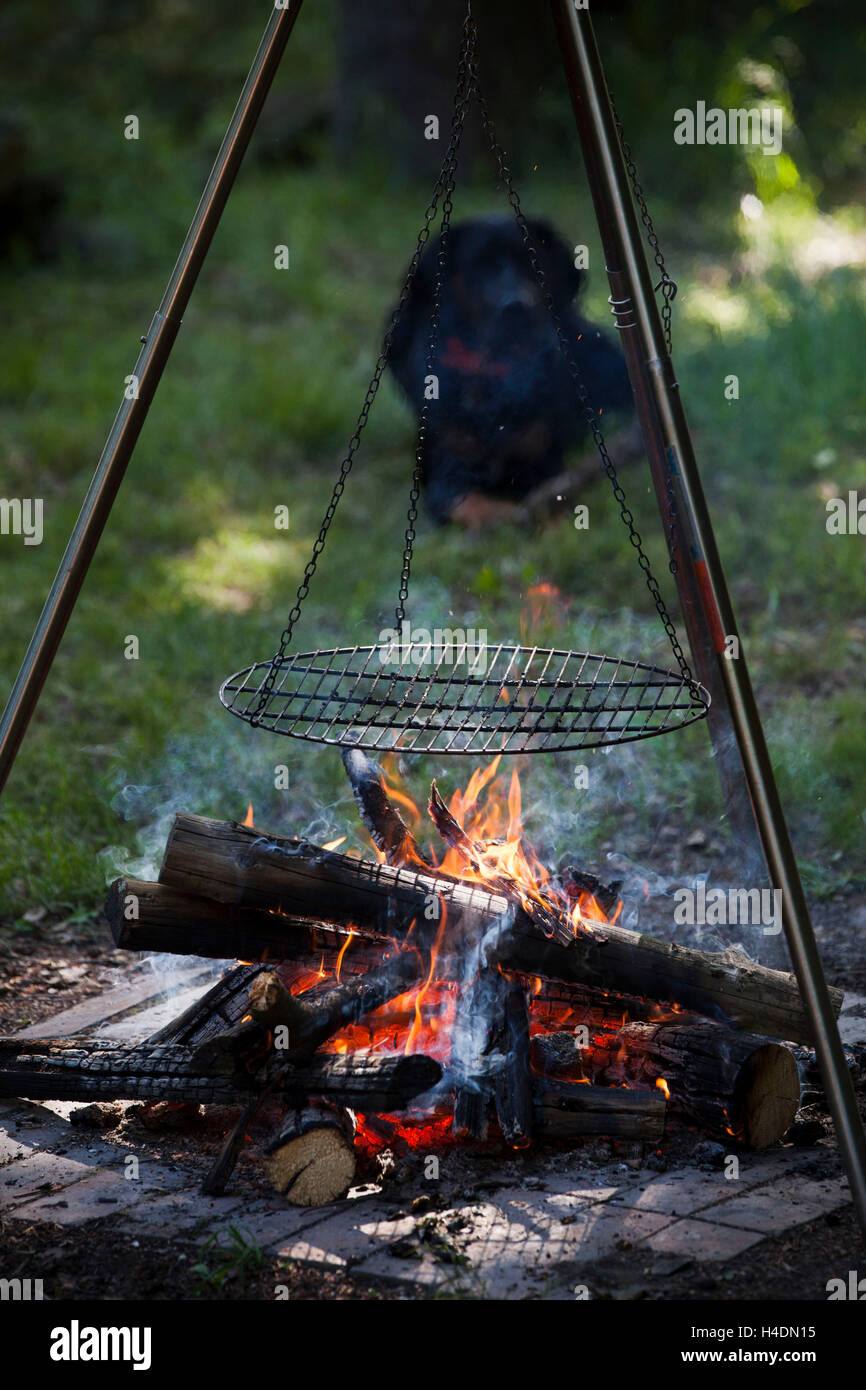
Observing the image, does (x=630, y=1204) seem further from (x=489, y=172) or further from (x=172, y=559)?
(x=489, y=172)

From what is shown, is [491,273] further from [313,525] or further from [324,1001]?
[324,1001]

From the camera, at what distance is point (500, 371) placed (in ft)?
22.6

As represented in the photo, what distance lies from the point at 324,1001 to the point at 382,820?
64 cm

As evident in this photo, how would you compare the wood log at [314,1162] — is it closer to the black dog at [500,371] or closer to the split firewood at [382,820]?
the split firewood at [382,820]

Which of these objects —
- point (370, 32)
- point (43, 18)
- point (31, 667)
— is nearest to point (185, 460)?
point (370, 32)

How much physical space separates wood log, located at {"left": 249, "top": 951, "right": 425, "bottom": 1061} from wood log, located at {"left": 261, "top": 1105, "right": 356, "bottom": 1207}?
8.1 inches

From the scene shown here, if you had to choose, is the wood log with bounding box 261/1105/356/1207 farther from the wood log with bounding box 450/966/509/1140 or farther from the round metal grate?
the round metal grate

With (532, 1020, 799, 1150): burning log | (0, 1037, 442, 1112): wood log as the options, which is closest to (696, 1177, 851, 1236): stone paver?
(532, 1020, 799, 1150): burning log

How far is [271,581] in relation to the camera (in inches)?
274

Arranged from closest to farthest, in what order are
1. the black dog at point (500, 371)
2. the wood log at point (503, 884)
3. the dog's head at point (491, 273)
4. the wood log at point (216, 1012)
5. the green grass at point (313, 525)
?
the wood log at point (503, 884) → the wood log at point (216, 1012) → the green grass at point (313, 525) → the black dog at point (500, 371) → the dog's head at point (491, 273)

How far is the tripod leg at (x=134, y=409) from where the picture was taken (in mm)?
2965

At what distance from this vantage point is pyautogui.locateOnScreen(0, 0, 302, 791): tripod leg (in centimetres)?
296

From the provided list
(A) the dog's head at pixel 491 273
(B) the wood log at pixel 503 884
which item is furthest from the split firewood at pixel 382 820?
(A) the dog's head at pixel 491 273
